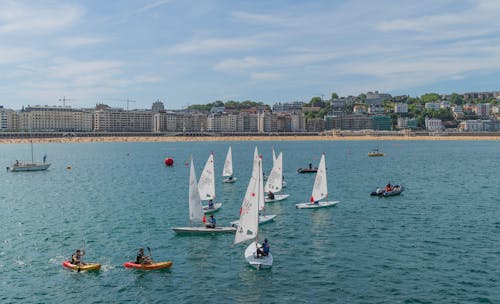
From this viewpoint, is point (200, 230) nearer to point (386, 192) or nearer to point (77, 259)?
point (77, 259)

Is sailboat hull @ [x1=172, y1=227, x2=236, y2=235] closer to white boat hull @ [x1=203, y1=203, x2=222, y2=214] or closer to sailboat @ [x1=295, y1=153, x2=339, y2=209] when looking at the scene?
white boat hull @ [x1=203, y1=203, x2=222, y2=214]

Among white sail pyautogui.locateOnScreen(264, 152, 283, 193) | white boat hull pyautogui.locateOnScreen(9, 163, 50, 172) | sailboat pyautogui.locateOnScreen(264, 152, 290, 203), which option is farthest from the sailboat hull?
white boat hull pyautogui.locateOnScreen(9, 163, 50, 172)

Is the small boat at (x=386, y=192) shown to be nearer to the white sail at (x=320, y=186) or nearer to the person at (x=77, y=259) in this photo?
the white sail at (x=320, y=186)

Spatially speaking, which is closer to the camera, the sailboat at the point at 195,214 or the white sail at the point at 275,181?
the sailboat at the point at 195,214

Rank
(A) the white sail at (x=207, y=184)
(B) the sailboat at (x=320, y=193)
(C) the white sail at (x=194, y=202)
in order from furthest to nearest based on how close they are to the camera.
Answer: (B) the sailboat at (x=320, y=193) < (A) the white sail at (x=207, y=184) < (C) the white sail at (x=194, y=202)

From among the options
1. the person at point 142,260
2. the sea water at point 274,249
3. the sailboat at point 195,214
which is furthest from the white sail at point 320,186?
the person at point 142,260

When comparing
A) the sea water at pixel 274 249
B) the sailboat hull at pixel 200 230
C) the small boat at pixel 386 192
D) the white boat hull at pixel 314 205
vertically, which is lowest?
the sea water at pixel 274 249

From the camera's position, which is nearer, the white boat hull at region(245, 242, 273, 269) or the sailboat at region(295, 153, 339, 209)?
the white boat hull at region(245, 242, 273, 269)

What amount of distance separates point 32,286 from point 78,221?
1962cm

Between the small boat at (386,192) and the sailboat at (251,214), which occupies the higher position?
the sailboat at (251,214)

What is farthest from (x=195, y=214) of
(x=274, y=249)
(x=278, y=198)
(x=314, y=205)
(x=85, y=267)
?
(x=278, y=198)

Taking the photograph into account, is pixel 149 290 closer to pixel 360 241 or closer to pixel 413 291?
pixel 413 291

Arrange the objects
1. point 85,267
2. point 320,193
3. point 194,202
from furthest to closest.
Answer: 1. point 320,193
2. point 194,202
3. point 85,267

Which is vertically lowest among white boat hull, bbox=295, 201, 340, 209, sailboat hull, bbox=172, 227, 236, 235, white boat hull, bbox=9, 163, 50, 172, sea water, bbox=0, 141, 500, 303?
sea water, bbox=0, 141, 500, 303
